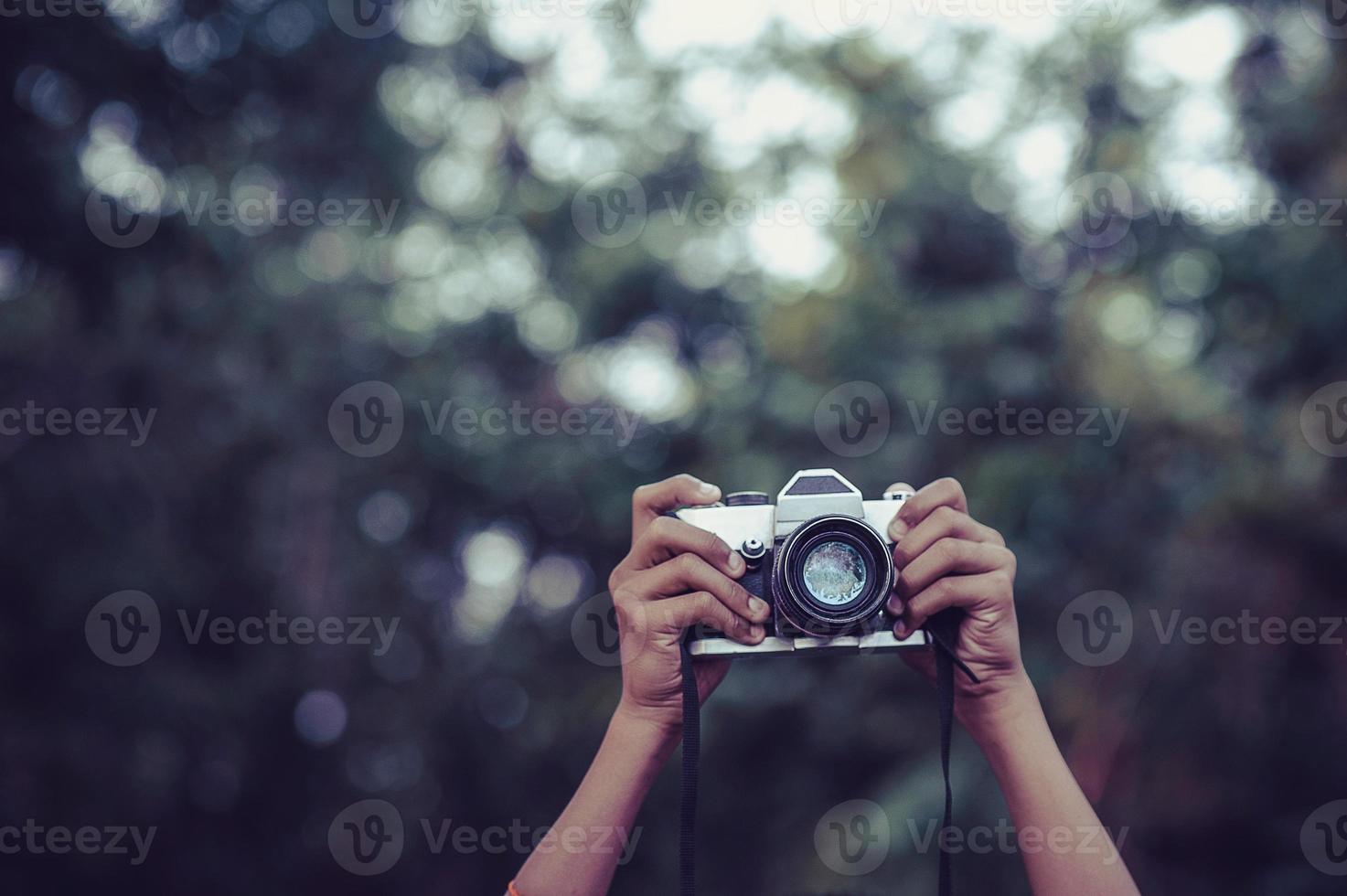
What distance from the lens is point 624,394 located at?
8609mm

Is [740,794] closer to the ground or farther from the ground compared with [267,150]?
closer to the ground

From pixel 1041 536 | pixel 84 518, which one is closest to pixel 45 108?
pixel 84 518

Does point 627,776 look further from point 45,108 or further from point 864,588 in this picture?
point 45,108

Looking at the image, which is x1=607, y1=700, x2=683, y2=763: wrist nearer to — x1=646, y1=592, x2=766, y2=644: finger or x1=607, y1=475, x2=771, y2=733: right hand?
x1=607, y1=475, x2=771, y2=733: right hand

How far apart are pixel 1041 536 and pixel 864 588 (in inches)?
150

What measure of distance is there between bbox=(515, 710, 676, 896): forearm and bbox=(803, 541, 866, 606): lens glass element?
1.54 feet

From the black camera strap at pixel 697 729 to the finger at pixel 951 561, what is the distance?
10 cm

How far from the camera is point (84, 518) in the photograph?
5.95m
